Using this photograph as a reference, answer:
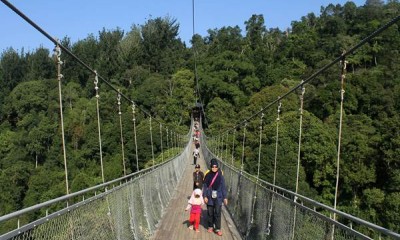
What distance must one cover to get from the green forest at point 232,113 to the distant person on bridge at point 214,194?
25.4 ft

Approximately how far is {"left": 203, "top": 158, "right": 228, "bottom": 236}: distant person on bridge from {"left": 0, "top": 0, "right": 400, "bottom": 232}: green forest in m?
7.73

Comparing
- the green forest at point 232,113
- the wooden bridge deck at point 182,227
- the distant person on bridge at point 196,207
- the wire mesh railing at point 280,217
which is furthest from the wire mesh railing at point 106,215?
the green forest at point 232,113

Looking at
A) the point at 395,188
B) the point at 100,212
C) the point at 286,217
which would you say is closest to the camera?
the point at 100,212

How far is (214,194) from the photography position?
6988mm

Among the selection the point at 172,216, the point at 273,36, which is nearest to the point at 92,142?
the point at 172,216

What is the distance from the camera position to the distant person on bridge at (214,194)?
6954 mm

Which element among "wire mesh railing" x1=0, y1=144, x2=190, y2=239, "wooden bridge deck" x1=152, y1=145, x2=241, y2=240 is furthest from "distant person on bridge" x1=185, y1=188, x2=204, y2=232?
"wire mesh railing" x1=0, y1=144, x2=190, y2=239

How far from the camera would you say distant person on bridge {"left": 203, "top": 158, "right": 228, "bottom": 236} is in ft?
22.8

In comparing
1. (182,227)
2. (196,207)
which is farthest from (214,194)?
(182,227)

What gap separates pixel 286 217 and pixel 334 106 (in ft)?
136

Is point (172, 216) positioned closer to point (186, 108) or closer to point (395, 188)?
point (395, 188)

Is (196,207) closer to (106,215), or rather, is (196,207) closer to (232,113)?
(106,215)

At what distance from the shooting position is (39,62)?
53.2 m

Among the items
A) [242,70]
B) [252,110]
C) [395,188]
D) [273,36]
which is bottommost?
[395,188]
